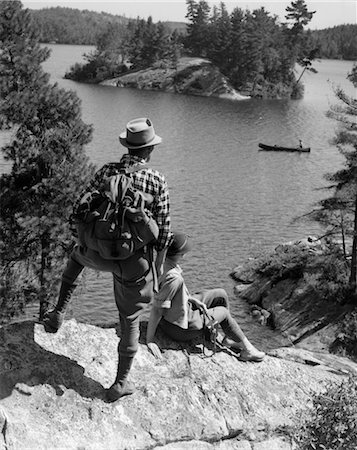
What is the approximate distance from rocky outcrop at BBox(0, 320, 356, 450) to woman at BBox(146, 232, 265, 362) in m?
0.16

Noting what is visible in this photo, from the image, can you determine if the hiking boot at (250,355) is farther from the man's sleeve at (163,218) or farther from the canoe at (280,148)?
the canoe at (280,148)

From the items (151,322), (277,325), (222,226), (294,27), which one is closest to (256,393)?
(151,322)

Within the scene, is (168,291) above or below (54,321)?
above

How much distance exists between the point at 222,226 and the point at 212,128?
32385 mm

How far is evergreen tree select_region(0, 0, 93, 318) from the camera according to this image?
16969mm

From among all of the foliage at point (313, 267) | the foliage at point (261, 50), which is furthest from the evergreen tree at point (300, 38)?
the foliage at point (313, 267)

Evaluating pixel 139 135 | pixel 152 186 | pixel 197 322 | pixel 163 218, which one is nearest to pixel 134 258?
pixel 163 218

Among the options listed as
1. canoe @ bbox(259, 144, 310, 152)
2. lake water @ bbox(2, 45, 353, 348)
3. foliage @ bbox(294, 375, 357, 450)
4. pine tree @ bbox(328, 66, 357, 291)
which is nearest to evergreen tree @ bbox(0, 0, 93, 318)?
lake water @ bbox(2, 45, 353, 348)

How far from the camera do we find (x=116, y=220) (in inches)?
203

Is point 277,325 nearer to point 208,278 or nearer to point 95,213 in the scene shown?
point 208,278

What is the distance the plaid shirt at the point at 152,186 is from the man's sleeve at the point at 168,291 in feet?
3.90

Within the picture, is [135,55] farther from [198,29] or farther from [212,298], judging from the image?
[212,298]

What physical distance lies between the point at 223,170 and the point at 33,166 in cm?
3274

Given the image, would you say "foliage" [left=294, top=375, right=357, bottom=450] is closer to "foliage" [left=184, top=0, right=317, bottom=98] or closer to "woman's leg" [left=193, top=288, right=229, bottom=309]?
"woman's leg" [left=193, top=288, right=229, bottom=309]
